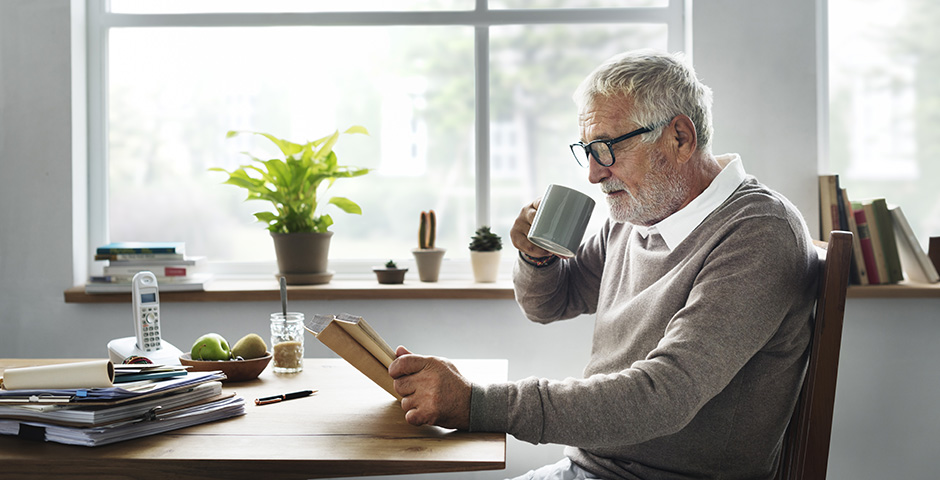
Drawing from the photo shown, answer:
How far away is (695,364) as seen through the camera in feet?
3.81

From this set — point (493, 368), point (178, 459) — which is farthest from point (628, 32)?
point (178, 459)

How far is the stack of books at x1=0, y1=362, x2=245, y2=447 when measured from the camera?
43.3 inches

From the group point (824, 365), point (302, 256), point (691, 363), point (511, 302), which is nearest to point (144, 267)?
point (302, 256)

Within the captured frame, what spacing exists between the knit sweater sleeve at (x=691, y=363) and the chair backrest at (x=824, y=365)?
0.05 m

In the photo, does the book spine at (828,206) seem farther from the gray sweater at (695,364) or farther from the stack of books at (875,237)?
the gray sweater at (695,364)

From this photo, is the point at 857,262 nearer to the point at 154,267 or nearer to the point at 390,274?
the point at 390,274

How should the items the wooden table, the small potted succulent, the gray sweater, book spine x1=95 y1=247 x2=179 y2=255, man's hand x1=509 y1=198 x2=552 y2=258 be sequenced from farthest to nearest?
the small potted succulent
book spine x1=95 y1=247 x2=179 y2=255
man's hand x1=509 y1=198 x2=552 y2=258
the gray sweater
the wooden table

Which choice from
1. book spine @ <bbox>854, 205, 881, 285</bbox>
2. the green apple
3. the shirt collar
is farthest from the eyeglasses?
book spine @ <bbox>854, 205, 881, 285</bbox>

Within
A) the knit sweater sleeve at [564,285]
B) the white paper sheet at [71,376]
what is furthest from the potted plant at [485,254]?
the white paper sheet at [71,376]

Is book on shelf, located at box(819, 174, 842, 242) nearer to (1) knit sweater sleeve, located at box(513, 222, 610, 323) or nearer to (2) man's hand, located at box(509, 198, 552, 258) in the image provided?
(1) knit sweater sleeve, located at box(513, 222, 610, 323)

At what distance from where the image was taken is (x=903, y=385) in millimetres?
2348

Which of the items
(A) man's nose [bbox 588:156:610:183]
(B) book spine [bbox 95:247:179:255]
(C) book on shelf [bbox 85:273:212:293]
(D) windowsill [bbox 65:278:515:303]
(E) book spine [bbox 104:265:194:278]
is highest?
(A) man's nose [bbox 588:156:610:183]

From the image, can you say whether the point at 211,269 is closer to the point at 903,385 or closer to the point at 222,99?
the point at 222,99

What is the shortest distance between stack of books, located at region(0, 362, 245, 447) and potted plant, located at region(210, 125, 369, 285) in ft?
3.91
